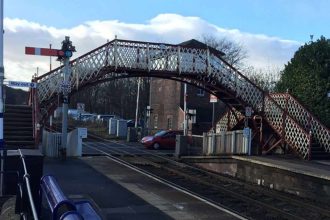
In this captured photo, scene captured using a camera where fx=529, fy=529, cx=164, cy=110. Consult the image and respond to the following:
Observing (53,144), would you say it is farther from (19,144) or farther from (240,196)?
(240,196)

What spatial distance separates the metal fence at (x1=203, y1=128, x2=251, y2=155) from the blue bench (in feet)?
56.4

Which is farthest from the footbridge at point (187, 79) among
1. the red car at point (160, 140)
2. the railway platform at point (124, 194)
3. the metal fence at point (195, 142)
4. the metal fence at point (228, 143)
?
the red car at point (160, 140)

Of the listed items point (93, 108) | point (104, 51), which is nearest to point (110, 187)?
point (104, 51)

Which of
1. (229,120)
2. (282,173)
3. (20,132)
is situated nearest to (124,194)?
(282,173)

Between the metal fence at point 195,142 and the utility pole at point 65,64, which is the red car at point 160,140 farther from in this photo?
the utility pole at point 65,64

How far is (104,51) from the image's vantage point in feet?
81.6

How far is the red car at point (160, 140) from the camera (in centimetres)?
3711

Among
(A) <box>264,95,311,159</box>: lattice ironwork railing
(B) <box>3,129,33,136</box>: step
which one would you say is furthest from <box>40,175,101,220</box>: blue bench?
(A) <box>264,95,311,159</box>: lattice ironwork railing

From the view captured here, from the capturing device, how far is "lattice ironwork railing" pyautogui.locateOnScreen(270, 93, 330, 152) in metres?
24.4

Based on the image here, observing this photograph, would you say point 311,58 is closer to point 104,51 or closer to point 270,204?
point 104,51

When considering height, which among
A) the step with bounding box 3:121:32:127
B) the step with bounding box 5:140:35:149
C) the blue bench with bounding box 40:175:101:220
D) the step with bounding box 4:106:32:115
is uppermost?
the step with bounding box 4:106:32:115

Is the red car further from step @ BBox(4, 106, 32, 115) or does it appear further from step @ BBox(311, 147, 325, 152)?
step @ BBox(4, 106, 32, 115)

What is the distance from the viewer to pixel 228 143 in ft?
84.2

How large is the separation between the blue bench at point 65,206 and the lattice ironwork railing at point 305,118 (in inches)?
742
